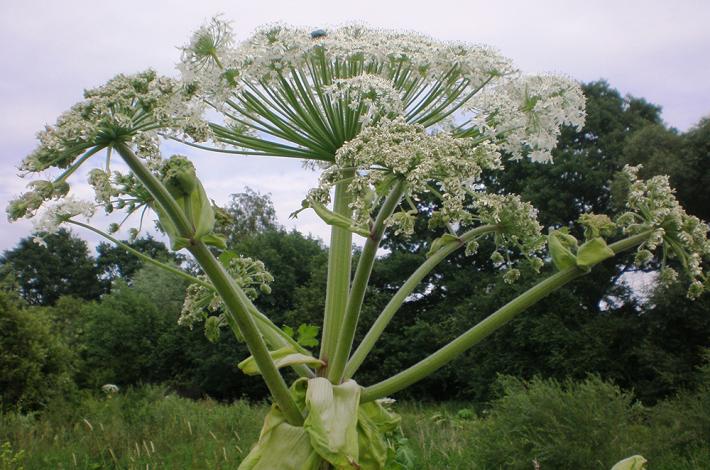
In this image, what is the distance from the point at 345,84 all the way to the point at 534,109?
82 centimetres

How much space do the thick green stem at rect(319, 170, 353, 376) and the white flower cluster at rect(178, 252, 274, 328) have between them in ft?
0.83

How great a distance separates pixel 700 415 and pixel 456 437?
166 inches

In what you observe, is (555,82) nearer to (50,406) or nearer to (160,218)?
(160,218)

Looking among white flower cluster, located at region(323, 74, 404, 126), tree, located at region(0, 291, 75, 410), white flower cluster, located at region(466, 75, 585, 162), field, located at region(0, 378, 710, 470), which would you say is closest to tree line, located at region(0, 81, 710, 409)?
tree, located at region(0, 291, 75, 410)

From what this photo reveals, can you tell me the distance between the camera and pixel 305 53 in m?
2.48

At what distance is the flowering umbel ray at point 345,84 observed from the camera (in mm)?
2445

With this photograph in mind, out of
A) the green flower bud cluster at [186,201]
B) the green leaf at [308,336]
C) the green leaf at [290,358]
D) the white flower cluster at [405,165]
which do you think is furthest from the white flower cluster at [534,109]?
the green flower bud cluster at [186,201]

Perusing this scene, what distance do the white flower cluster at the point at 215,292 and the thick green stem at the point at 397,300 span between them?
1.64 feet

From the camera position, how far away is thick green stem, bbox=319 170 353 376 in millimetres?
2111

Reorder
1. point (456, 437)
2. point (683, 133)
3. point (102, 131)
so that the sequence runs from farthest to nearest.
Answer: point (683, 133)
point (456, 437)
point (102, 131)

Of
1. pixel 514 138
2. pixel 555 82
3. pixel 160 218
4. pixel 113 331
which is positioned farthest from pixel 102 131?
pixel 113 331

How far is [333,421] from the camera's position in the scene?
5.78 feet

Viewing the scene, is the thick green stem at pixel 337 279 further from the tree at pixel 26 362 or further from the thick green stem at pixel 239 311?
the tree at pixel 26 362

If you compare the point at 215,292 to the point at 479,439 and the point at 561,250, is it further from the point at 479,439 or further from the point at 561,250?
the point at 479,439
